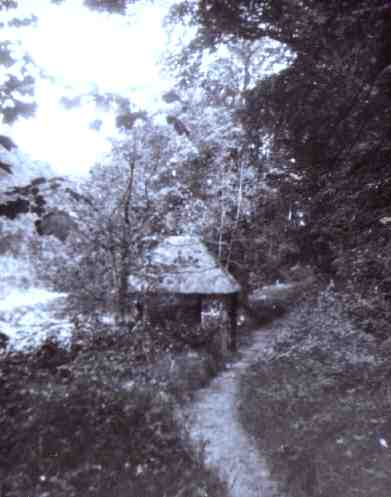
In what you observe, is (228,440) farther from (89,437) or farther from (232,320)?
(232,320)

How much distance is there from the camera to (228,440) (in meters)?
8.06

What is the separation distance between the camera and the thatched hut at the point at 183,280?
39.7 ft

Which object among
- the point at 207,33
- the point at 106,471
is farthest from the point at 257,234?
the point at 106,471

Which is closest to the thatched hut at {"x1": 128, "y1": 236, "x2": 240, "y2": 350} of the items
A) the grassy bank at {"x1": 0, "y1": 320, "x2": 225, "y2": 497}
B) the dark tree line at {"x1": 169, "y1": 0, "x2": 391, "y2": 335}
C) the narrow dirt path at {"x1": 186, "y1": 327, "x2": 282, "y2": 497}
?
the narrow dirt path at {"x1": 186, "y1": 327, "x2": 282, "y2": 497}

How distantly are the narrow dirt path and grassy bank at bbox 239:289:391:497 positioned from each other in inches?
9.7

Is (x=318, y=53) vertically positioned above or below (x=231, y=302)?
above

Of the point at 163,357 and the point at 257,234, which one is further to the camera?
the point at 257,234

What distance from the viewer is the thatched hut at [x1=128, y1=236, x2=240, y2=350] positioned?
39.7 feet

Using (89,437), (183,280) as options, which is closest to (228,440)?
(89,437)

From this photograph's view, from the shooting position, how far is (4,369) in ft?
24.3

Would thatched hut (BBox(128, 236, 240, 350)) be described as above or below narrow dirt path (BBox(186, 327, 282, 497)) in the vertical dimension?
above

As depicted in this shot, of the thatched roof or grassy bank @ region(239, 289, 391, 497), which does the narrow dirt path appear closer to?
grassy bank @ region(239, 289, 391, 497)

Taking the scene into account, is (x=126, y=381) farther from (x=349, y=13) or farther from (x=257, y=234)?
(x=257, y=234)

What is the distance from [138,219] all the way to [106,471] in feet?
24.4
